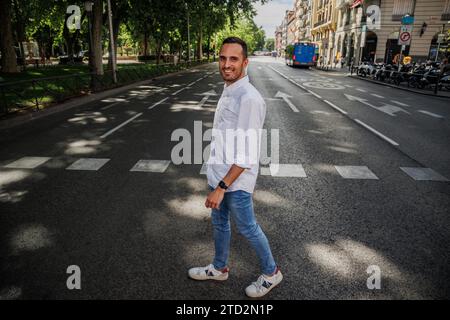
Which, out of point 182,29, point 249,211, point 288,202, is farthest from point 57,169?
point 182,29

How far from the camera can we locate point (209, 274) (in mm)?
3076

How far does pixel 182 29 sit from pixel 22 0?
1929 centimetres

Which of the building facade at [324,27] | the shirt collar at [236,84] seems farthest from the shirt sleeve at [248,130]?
the building facade at [324,27]

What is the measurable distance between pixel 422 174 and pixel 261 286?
4.63 m

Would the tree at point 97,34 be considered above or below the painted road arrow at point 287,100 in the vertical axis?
above

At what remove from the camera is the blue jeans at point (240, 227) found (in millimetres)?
2609

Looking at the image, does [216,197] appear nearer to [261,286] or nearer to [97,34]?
[261,286]

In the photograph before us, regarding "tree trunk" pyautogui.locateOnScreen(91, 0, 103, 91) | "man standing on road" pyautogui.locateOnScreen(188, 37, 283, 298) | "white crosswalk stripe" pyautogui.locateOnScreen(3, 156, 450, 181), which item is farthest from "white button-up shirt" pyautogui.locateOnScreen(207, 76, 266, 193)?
"tree trunk" pyautogui.locateOnScreen(91, 0, 103, 91)

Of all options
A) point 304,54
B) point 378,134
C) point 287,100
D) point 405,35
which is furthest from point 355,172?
point 304,54

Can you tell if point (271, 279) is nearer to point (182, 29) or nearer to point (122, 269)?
point (122, 269)

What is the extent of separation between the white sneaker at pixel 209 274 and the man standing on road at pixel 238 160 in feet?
0.96

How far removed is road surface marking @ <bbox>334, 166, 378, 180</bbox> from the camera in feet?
18.9

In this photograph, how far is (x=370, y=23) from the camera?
41625mm

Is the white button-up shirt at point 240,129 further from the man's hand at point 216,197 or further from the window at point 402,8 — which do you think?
the window at point 402,8
